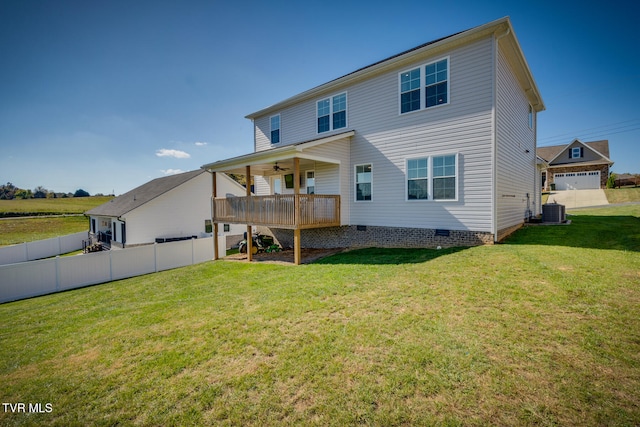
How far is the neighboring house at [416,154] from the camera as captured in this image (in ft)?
29.4

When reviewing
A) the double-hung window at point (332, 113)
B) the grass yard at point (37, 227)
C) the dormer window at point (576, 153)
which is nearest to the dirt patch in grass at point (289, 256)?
the double-hung window at point (332, 113)

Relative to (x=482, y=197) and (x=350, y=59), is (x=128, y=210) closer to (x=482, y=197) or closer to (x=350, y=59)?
(x=350, y=59)

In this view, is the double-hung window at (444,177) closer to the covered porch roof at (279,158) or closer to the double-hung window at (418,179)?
the double-hung window at (418,179)

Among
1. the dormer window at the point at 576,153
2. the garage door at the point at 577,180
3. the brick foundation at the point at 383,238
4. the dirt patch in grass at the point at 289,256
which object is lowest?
the dirt patch in grass at the point at 289,256

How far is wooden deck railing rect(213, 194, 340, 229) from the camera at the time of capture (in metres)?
10.3

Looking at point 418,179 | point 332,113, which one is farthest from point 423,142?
point 332,113

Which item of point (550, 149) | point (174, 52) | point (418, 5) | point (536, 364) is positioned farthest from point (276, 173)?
point (550, 149)

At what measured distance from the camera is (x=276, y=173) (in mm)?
15336

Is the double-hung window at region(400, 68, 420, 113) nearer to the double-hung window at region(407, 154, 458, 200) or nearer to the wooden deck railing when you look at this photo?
the double-hung window at region(407, 154, 458, 200)

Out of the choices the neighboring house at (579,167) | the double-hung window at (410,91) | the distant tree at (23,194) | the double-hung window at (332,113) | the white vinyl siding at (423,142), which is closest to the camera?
the white vinyl siding at (423,142)

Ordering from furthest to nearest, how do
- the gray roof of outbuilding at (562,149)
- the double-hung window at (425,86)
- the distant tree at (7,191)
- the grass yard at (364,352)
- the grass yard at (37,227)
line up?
the distant tree at (7,191)
the gray roof of outbuilding at (562,149)
the grass yard at (37,227)
the double-hung window at (425,86)
the grass yard at (364,352)

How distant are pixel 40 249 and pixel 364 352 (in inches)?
1224

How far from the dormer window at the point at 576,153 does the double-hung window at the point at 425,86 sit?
35917 mm

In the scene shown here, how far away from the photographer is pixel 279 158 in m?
10.5
